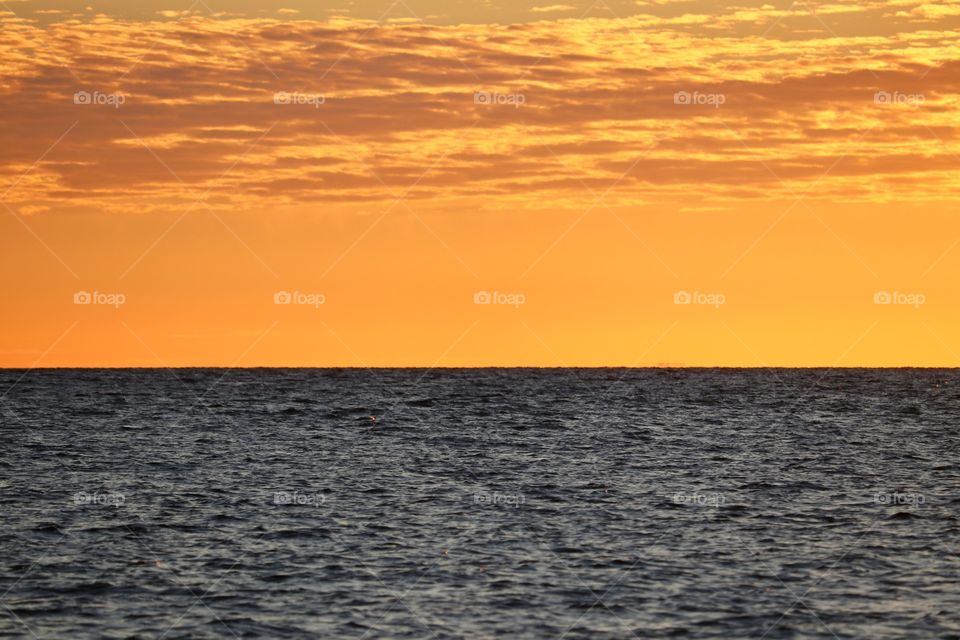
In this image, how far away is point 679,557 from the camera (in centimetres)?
3781

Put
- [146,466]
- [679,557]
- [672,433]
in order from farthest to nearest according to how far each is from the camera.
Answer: [672,433] → [146,466] → [679,557]

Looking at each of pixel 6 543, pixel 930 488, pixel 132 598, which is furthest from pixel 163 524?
pixel 930 488

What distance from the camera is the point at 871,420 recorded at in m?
106

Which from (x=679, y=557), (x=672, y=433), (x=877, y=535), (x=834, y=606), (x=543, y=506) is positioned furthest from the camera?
(x=672, y=433)

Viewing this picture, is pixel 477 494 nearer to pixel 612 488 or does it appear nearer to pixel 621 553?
pixel 612 488

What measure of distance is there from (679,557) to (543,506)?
10889 millimetres

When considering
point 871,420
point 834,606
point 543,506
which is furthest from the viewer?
point 871,420

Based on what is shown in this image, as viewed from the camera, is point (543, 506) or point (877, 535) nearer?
point (877, 535)

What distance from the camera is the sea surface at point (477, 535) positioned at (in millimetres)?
30562

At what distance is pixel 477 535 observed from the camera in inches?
1623

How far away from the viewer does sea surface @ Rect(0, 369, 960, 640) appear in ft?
100

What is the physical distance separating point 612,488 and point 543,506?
698 cm

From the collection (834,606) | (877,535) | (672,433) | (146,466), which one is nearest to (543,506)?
(877,535)

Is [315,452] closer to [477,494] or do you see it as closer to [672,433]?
[477,494]
